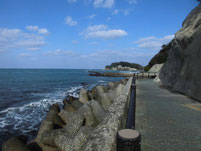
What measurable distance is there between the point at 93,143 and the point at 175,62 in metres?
10.9

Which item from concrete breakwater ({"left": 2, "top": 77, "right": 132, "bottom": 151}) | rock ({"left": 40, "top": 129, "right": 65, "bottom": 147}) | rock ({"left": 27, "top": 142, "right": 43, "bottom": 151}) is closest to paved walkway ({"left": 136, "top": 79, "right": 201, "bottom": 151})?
concrete breakwater ({"left": 2, "top": 77, "right": 132, "bottom": 151})

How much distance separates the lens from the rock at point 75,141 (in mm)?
3485

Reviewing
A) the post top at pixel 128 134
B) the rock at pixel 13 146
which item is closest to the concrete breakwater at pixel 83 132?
the rock at pixel 13 146

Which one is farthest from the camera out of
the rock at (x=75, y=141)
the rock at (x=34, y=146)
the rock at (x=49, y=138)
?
the rock at (x=34, y=146)

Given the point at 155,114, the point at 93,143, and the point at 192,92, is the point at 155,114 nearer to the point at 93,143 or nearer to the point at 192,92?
the point at 93,143

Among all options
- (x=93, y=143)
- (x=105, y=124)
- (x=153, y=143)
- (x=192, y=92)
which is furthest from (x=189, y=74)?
(x=93, y=143)

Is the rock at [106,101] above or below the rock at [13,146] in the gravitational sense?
above

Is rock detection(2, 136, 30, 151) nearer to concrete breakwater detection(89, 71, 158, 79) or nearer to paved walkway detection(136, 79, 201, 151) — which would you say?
paved walkway detection(136, 79, 201, 151)

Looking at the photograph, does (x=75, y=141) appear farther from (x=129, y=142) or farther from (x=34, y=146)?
(x=129, y=142)

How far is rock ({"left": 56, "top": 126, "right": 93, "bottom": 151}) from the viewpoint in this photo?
11.4 feet

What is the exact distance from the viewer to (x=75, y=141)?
11.8 feet

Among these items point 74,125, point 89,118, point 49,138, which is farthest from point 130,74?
point 49,138

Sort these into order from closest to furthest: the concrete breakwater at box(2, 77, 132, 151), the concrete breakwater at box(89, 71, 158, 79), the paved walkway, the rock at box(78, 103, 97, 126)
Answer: the concrete breakwater at box(2, 77, 132, 151), the paved walkway, the rock at box(78, 103, 97, 126), the concrete breakwater at box(89, 71, 158, 79)

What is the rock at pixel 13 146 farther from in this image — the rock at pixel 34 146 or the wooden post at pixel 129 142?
the wooden post at pixel 129 142
